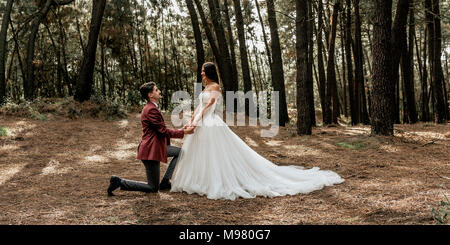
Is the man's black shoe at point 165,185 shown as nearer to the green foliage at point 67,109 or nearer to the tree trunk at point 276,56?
the green foliage at point 67,109

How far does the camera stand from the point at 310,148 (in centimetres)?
956

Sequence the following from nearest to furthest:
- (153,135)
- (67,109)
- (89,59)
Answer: (153,135) → (67,109) → (89,59)

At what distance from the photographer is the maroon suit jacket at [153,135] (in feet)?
17.8

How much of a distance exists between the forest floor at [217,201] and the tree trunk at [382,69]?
61 cm

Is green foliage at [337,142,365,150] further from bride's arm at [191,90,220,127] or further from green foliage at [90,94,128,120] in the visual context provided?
green foliage at [90,94,128,120]

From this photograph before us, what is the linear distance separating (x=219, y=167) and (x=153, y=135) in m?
1.14

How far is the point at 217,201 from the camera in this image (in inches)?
204

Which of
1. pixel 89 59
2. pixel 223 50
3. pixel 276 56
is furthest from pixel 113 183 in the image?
pixel 223 50

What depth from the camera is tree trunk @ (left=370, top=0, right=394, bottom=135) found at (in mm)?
9328

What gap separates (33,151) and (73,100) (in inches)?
209

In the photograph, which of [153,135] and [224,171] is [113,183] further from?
[224,171]

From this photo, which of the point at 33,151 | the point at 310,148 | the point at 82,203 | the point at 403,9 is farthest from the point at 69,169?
Result: the point at 403,9
